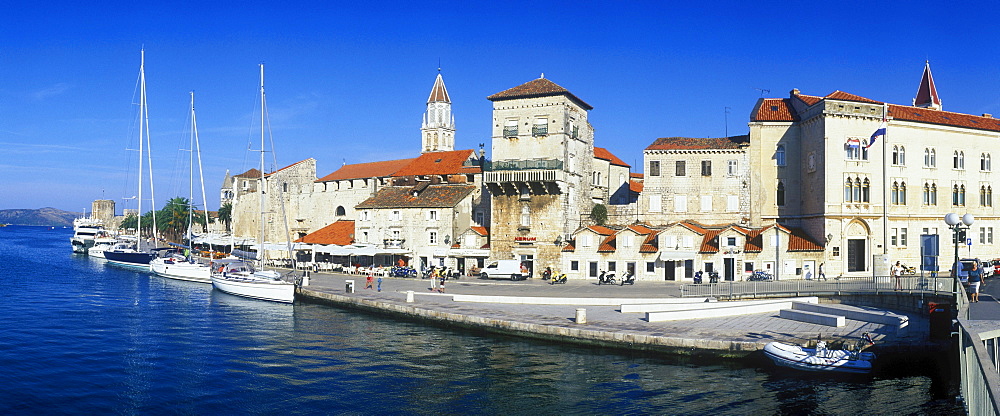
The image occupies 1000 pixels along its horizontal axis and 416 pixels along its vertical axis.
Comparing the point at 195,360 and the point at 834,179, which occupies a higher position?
the point at 834,179

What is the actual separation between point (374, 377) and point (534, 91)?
3579 centimetres

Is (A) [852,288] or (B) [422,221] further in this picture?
(B) [422,221]

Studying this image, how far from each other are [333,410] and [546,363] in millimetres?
9186

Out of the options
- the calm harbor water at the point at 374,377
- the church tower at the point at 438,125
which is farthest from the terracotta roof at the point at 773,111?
the church tower at the point at 438,125

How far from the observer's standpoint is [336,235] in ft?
225

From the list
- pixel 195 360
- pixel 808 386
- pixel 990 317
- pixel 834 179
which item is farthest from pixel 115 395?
pixel 834 179

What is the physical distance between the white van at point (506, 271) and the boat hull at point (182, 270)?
23865mm

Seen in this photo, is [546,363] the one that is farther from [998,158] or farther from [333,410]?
[998,158]

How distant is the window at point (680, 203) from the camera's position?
5606 cm

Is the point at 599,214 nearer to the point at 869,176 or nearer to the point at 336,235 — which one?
the point at 869,176

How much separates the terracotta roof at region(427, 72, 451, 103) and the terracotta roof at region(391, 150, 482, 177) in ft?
108

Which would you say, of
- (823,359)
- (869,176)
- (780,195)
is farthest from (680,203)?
(823,359)

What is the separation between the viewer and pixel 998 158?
54.3 metres

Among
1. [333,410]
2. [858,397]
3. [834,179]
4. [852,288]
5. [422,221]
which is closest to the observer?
[333,410]
